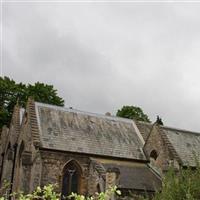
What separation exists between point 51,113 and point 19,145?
165 inches

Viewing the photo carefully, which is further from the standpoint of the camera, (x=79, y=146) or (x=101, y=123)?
(x=101, y=123)

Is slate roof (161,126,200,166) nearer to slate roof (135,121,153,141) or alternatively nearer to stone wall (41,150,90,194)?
slate roof (135,121,153,141)

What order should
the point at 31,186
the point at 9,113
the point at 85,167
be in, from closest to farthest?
the point at 31,186 → the point at 85,167 → the point at 9,113

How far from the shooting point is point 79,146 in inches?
1185

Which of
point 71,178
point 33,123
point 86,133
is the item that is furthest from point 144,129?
point 33,123

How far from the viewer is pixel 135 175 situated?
2931cm

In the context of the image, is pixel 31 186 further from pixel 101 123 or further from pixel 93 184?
pixel 101 123

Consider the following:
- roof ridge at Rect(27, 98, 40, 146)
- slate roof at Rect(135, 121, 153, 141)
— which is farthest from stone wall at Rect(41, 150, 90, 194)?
slate roof at Rect(135, 121, 153, 141)

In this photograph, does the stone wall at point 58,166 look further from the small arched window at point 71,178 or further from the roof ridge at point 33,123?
the roof ridge at point 33,123

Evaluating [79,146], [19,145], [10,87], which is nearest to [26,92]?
[10,87]

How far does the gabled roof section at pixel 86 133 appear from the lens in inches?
1171

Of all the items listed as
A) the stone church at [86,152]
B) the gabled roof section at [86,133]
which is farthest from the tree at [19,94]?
the gabled roof section at [86,133]

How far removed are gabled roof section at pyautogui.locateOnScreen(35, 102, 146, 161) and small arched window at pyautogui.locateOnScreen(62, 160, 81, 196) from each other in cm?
126

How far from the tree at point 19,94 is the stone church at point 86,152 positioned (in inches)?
808
